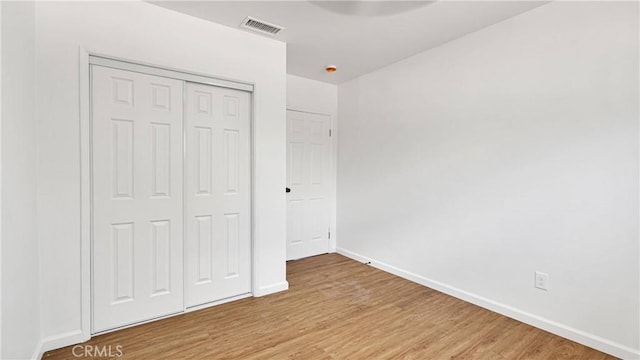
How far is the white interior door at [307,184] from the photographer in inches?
155

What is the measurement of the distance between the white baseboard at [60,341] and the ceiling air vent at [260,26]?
2601mm

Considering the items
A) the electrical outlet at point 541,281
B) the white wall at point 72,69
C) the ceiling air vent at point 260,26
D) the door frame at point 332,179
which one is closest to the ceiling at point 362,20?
the ceiling air vent at point 260,26

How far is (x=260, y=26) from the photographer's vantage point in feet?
8.37

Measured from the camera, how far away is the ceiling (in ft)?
7.31

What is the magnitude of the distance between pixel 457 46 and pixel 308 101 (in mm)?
1911

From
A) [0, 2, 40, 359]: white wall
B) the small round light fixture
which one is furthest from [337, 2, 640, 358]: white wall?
[0, 2, 40, 359]: white wall

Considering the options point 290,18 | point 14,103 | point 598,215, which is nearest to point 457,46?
point 290,18

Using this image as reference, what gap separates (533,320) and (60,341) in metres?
3.37

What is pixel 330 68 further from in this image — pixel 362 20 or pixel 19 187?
pixel 19 187

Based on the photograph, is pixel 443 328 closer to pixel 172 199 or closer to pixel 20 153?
pixel 172 199

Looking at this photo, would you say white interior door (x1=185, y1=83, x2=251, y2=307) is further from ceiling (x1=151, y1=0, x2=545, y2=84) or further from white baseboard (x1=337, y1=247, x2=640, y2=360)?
white baseboard (x1=337, y1=247, x2=640, y2=360)

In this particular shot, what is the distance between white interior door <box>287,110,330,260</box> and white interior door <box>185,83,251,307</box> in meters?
1.19

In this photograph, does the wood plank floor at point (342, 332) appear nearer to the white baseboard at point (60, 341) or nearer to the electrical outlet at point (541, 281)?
the white baseboard at point (60, 341)

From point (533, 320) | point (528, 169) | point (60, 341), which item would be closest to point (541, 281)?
point (533, 320)
